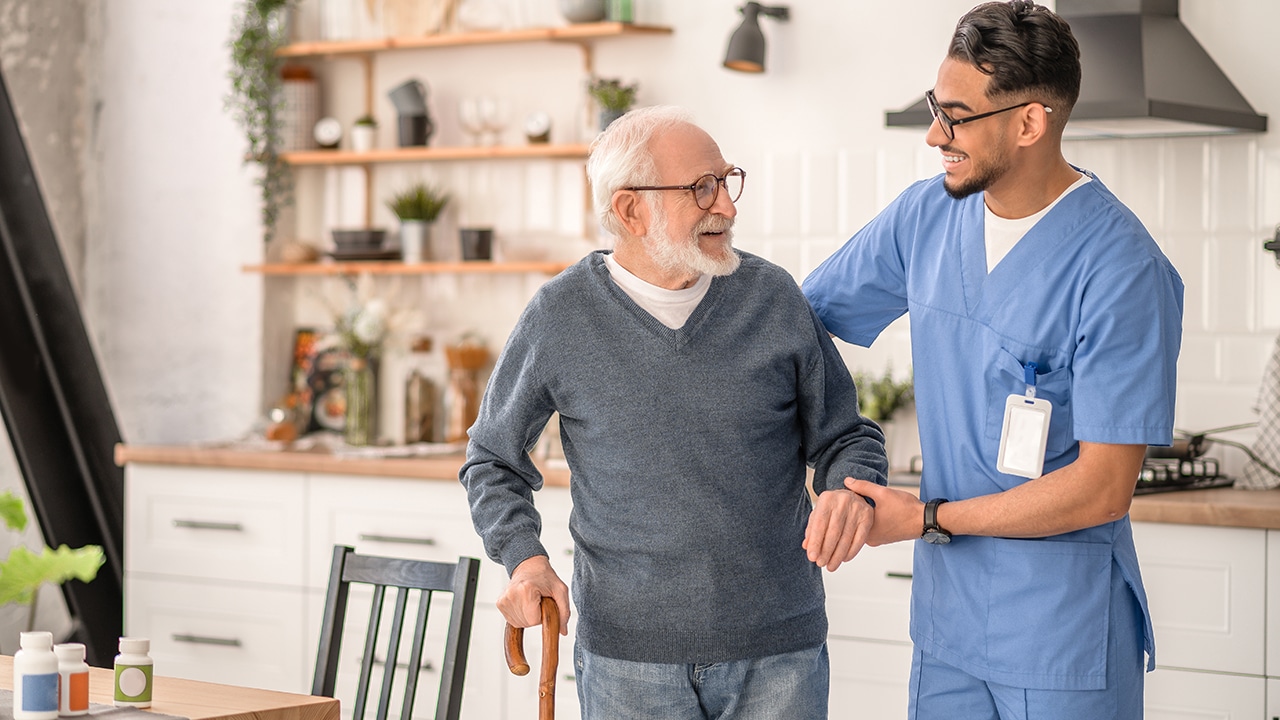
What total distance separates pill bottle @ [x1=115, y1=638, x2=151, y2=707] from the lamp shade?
8.21ft

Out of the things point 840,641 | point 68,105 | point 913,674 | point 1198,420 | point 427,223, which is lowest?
point 840,641

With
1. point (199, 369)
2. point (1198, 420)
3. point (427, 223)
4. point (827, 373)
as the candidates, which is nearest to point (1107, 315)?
point (827, 373)

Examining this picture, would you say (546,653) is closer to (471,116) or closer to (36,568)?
(36,568)

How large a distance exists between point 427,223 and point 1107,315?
2.86 meters

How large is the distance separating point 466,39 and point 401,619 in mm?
2365

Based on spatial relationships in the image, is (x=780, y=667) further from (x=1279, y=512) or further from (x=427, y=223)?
(x=427, y=223)

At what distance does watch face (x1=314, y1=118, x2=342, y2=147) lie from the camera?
175 inches

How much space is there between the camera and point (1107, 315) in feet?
5.88

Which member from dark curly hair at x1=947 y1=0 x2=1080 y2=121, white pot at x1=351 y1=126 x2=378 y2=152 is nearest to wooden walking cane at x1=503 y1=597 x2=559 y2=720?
dark curly hair at x1=947 y1=0 x2=1080 y2=121

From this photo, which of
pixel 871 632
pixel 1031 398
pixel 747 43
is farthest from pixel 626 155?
pixel 747 43

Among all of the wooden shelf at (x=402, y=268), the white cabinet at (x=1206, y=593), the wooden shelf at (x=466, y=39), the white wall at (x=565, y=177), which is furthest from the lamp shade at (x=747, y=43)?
the white cabinet at (x=1206, y=593)

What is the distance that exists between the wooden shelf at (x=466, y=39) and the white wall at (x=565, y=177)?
0.34 feet

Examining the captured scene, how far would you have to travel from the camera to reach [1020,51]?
1.85 metres

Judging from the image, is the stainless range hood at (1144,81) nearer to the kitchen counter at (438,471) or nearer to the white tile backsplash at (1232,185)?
the white tile backsplash at (1232,185)
